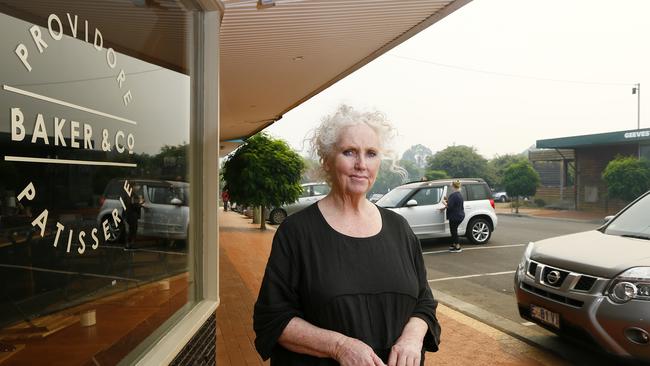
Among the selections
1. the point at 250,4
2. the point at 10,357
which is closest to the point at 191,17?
the point at 250,4

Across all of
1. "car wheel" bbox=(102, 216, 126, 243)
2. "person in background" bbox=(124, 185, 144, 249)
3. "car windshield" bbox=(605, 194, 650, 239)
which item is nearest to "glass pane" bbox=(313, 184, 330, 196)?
"car windshield" bbox=(605, 194, 650, 239)

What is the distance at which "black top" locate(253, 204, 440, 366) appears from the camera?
64.0 inches

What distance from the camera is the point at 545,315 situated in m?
4.22

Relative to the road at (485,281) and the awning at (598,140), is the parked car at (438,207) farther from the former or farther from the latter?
the awning at (598,140)

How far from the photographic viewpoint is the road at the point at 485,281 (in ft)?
16.9

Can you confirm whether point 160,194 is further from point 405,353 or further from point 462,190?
point 462,190

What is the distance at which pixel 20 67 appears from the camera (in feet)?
4.75

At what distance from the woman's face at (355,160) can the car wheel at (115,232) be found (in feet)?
3.36

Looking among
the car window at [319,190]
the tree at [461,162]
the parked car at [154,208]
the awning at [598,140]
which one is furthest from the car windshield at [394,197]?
the tree at [461,162]

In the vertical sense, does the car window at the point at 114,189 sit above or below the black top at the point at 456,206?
above

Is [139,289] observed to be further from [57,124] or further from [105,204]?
[57,124]

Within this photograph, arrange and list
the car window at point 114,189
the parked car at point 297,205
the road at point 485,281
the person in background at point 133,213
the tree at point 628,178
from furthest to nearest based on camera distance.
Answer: the tree at point 628,178, the parked car at point 297,205, the road at point 485,281, the person in background at point 133,213, the car window at point 114,189

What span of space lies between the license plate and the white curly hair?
9.72 ft

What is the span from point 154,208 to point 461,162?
63.0 metres
